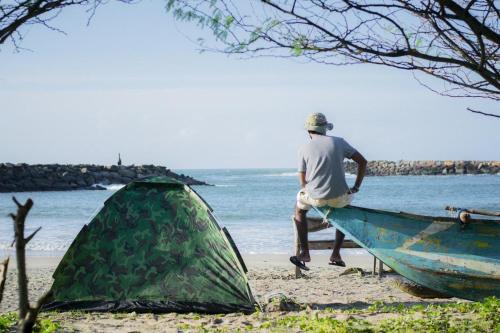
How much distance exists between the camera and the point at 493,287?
24.0 feet

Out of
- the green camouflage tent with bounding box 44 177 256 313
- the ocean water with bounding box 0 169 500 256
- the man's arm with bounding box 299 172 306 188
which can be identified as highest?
the man's arm with bounding box 299 172 306 188

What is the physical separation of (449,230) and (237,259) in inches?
94.8

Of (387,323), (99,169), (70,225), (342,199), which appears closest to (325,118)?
(342,199)

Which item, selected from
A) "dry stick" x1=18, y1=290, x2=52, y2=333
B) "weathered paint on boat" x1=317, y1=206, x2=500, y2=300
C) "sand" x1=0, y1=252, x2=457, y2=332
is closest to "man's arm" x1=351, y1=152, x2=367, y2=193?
"weathered paint on boat" x1=317, y1=206, x2=500, y2=300

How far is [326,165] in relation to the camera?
7.44 m

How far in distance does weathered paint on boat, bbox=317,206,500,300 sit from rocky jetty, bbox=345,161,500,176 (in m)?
69.3

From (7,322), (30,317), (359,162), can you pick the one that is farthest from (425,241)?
(30,317)

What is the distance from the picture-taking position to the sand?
6.70 metres

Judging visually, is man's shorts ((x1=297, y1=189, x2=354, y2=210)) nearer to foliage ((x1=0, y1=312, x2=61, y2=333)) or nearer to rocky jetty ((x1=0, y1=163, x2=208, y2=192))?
foliage ((x1=0, y1=312, x2=61, y2=333))

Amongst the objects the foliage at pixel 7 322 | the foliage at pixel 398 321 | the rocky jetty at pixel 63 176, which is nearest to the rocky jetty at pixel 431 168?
the rocky jetty at pixel 63 176

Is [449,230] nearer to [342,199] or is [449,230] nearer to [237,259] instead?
[342,199]

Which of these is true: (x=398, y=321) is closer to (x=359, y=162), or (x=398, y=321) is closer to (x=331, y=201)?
(x=331, y=201)

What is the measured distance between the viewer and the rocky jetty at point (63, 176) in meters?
44.6

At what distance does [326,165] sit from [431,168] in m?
70.4
